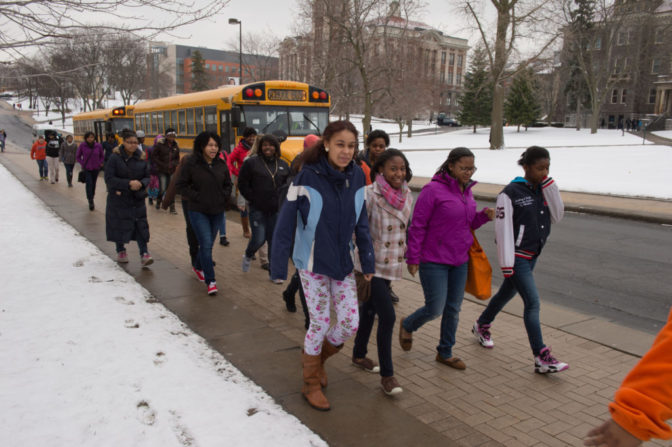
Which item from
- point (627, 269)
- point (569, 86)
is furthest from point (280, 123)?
point (569, 86)

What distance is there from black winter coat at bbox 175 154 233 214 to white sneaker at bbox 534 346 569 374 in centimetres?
390

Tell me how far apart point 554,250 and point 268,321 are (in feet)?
19.3

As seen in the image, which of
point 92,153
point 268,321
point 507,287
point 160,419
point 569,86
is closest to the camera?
point 160,419

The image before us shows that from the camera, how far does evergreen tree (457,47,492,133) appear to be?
194 feet

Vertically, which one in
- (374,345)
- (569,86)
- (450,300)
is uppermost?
(569,86)

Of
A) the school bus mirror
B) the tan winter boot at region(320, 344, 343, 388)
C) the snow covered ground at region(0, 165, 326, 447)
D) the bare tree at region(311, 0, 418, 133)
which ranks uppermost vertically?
the bare tree at region(311, 0, 418, 133)

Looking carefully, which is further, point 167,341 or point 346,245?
point 167,341

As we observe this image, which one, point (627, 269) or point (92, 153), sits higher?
point (92, 153)

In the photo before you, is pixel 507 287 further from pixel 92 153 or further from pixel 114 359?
pixel 92 153

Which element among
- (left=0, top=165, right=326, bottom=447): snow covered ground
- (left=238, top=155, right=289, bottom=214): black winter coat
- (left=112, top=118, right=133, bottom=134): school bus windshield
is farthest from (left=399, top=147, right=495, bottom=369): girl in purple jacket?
(left=112, top=118, right=133, bottom=134): school bus windshield

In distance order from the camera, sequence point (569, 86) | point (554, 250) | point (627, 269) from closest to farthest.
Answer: point (627, 269)
point (554, 250)
point (569, 86)

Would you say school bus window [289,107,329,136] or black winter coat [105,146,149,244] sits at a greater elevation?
school bus window [289,107,329,136]

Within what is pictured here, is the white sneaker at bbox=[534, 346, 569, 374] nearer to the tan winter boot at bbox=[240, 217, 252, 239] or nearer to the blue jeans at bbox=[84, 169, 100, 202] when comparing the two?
the tan winter boot at bbox=[240, 217, 252, 239]

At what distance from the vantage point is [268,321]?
5406mm
